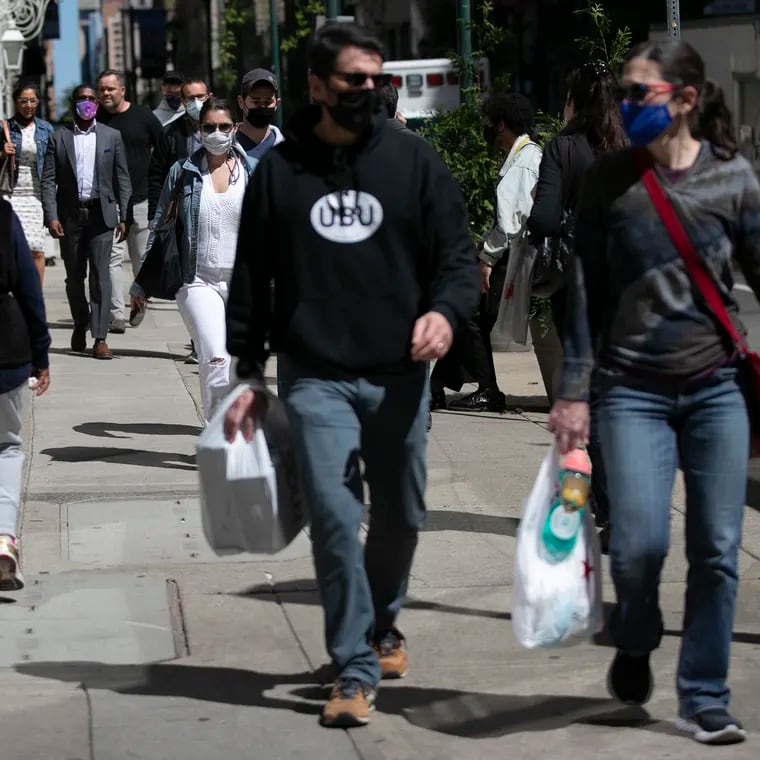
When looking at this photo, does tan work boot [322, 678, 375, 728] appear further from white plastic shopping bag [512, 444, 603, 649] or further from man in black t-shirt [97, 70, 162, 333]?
man in black t-shirt [97, 70, 162, 333]

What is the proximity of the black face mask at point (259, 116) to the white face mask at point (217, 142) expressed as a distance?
0.64m

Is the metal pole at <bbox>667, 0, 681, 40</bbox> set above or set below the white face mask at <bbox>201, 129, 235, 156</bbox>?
above

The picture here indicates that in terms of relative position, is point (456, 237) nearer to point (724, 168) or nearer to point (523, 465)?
point (724, 168)

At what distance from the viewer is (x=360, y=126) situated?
480 centimetres

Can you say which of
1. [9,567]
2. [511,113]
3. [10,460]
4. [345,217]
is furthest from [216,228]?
[345,217]

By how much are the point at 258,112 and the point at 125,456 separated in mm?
1860

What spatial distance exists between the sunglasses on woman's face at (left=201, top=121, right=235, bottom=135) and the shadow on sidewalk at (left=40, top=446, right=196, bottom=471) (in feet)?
5.42

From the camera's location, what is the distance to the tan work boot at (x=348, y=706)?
15.6 feet

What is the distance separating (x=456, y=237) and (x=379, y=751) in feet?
4.46

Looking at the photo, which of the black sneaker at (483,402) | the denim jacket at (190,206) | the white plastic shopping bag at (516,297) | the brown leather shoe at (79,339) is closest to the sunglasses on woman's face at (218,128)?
the denim jacket at (190,206)

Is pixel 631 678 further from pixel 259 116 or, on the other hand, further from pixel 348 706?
pixel 259 116

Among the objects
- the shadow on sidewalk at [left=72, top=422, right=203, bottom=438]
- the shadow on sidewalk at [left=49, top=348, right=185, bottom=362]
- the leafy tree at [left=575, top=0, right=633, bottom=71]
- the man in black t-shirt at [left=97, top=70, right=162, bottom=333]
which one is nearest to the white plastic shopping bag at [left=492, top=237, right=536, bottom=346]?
the shadow on sidewalk at [left=72, top=422, right=203, bottom=438]

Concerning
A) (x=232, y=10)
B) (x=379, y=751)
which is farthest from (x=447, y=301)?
(x=232, y=10)

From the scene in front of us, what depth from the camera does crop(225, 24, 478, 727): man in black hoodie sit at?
4.75 metres
